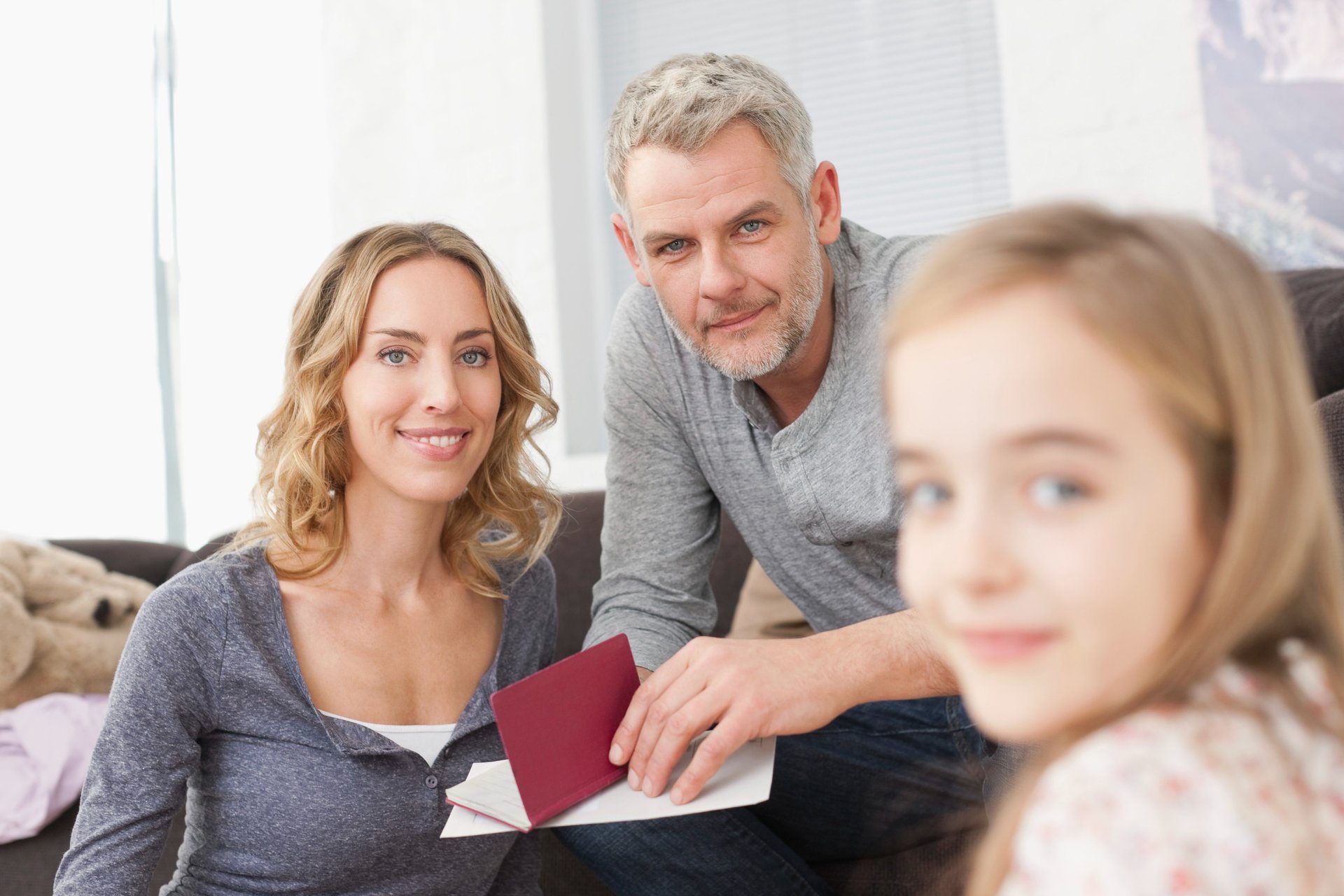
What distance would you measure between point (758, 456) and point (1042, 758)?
1.11 m

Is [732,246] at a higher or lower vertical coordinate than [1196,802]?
higher

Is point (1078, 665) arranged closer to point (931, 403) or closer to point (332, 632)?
point (931, 403)

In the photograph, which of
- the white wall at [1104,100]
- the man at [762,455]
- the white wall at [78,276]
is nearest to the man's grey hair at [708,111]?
the man at [762,455]

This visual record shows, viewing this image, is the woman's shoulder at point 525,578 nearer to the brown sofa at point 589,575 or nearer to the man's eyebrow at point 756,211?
the brown sofa at point 589,575

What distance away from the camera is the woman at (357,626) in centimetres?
134

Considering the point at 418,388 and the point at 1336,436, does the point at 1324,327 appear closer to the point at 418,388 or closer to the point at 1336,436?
the point at 1336,436

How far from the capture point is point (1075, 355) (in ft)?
1.74

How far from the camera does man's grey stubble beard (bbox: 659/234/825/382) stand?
1.56 meters

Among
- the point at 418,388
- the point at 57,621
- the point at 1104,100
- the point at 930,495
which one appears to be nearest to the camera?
the point at 930,495

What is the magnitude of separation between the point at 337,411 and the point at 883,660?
0.80 m

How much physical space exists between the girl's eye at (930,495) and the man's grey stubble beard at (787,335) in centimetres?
97

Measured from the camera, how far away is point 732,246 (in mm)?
1562

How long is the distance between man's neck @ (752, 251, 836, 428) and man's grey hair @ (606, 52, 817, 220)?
0.15 metres

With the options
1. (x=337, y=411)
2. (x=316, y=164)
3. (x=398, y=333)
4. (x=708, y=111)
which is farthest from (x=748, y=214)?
(x=316, y=164)
